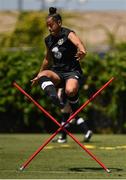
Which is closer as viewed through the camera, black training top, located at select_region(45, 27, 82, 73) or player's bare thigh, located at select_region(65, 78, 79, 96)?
player's bare thigh, located at select_region(65, 78, 79, 96)

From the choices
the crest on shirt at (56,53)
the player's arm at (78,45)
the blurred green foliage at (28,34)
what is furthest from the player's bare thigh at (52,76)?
the blurred green foliage at (28,34)

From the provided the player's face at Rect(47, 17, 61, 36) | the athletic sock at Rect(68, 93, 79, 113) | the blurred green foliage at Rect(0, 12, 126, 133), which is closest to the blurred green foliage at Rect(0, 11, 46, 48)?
the blurred green foliage at Rect(0, 12, 126, 133)

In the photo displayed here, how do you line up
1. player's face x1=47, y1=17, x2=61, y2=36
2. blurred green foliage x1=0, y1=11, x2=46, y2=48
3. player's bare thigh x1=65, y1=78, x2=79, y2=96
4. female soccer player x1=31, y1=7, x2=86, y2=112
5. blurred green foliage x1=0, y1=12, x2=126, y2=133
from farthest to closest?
blurred green foliage x1=0, y1=11, x2=46, y2=48, blurred green foliage x1=0, y1=12, x2=126, y2=133, player's face x1=47, y1=17, x2=61, y2=36, female soccer player x1=31, y1=7, x2=86, y2=112, player's bare thigh x1=65, y1=78, x2=79, y2=96

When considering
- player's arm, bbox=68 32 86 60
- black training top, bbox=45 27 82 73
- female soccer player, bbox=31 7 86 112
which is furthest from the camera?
black training top, bbox=45 27 82 73

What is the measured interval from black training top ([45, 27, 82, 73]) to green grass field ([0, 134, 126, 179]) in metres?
1.36

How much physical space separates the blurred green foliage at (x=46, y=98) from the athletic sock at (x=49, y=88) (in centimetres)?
868

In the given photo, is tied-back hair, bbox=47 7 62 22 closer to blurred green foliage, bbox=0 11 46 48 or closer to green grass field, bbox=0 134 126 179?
green grass field, bbox=0 134 126 179

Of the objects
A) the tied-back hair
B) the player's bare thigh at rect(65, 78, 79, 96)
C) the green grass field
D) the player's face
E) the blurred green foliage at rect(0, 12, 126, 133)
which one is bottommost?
the blurred green foliage at rect(0, 12, 126, 133)

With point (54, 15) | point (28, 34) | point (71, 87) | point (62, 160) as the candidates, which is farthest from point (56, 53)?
point (28, 34)

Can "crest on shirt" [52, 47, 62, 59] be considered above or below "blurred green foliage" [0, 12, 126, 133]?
above

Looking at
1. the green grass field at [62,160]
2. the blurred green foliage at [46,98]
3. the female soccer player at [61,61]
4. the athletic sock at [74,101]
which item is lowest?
the blurred green foliage at [46,98]

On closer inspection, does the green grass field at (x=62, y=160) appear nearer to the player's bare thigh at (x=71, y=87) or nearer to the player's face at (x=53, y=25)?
the player's bare thigh at (x=71, y=87)

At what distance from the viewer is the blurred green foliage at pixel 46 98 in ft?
69.2

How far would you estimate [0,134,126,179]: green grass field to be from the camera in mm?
10992
